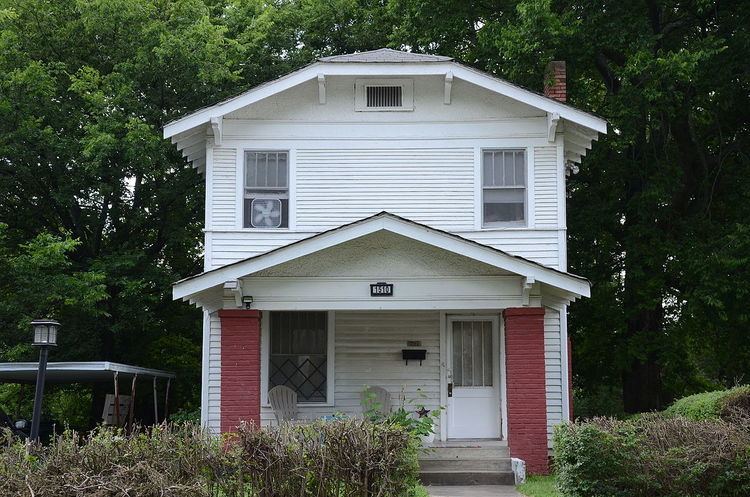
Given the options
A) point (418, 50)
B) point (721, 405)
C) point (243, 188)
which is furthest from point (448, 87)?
point (418, 50)

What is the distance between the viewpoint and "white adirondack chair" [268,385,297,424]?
15945 mm

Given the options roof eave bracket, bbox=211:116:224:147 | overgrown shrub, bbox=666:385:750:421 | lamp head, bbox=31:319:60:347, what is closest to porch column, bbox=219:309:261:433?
lamp head, bbox=31:319:60:347

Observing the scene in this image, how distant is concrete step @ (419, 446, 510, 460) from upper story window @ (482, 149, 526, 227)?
164 inches

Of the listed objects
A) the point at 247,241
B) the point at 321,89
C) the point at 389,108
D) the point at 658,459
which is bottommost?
the point at 658,459

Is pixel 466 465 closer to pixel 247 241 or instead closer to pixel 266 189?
pixel 247 241

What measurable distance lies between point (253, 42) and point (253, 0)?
2.11 metres

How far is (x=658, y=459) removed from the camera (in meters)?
10.7

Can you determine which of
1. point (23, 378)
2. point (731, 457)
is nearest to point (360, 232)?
point (731, 457)

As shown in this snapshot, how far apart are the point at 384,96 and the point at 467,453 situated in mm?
6730

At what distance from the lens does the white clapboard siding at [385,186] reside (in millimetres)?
17312

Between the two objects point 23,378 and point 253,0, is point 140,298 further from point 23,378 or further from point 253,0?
point 253,0

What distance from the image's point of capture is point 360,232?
48.6 ft

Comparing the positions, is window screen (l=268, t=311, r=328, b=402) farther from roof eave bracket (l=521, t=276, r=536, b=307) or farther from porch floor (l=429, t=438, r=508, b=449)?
roof eave bracket (l=521, t=276, r=536, b=307)

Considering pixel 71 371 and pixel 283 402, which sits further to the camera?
pixel 71 371
